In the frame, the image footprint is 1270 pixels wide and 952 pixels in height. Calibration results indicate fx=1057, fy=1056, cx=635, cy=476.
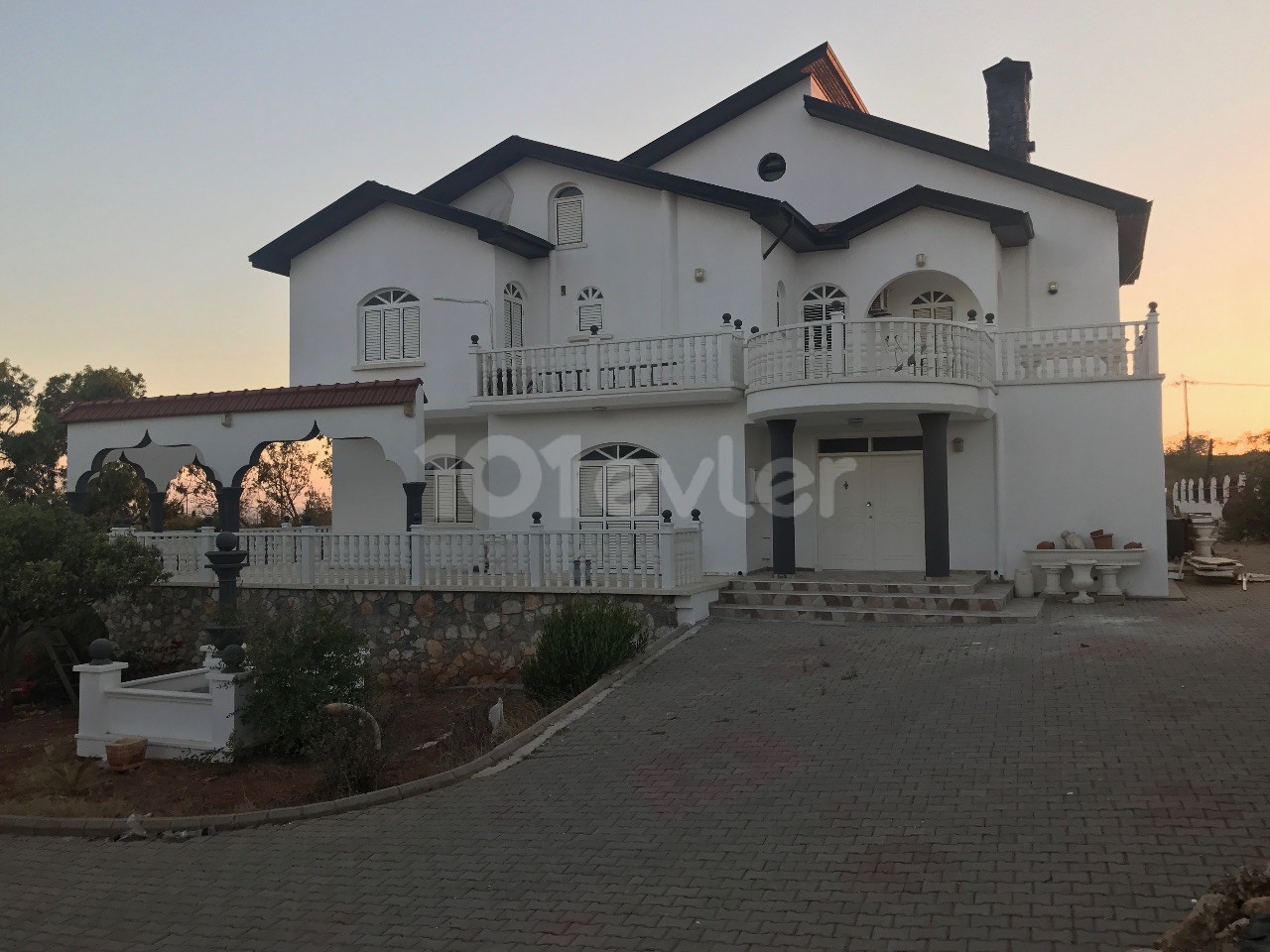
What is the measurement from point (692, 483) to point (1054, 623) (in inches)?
232

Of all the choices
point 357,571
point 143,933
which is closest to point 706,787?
point 143,933

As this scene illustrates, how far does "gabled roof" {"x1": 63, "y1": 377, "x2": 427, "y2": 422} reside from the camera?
16375 mm

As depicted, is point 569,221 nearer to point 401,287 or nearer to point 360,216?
point 401,287

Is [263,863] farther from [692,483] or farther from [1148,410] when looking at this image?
[1148,410]

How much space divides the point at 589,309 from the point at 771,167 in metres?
4.88

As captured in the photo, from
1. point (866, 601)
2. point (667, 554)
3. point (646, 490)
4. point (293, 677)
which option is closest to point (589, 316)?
point (646, 490)

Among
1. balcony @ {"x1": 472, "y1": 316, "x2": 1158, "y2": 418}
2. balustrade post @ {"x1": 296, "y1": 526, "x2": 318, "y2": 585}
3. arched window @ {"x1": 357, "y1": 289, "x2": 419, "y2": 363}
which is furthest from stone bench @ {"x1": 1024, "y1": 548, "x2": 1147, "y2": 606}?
arched window @ {"x1": 357, "y1": 289, "x2": 419, "y2": 363}

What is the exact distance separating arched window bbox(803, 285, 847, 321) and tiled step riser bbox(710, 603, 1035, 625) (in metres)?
6.44

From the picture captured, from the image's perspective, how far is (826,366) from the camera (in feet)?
50.4

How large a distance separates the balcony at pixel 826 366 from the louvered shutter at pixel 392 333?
225 cm

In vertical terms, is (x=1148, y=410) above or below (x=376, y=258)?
below

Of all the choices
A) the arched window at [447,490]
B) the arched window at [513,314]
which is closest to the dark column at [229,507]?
the arched window at [447,490]

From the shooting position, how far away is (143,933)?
6250mm

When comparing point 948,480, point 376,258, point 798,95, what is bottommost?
point 948,480
